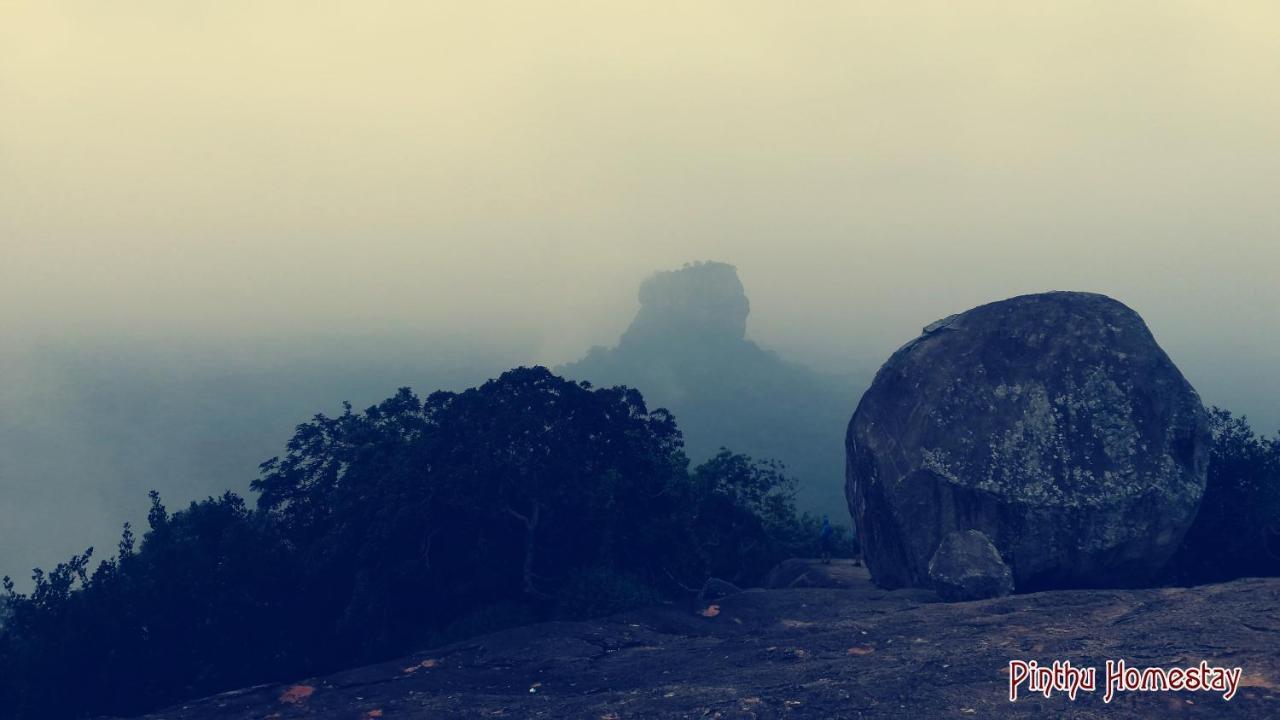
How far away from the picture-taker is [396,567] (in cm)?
2094

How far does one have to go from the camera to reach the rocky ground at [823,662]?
11.4 m

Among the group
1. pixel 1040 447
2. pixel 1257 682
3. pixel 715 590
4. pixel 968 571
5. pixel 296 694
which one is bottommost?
pixel 715 590

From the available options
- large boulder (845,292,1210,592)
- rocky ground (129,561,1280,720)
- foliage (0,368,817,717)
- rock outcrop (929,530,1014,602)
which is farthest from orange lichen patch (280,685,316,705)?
large boulder (845,292,1210,592)

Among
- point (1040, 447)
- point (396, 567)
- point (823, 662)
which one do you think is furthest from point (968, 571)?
point (396, 567)

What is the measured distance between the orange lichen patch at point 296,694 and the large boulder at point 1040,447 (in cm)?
1479

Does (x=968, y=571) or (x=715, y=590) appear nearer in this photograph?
(x=968, y=571)

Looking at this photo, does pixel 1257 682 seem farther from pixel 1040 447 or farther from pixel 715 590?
pixel 715 590

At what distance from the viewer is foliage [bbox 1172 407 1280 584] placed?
2258 centimetres

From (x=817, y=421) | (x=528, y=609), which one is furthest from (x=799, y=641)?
(x=817, y=421)

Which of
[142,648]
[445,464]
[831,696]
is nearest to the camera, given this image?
[831,696]

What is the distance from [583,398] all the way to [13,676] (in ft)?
50.6

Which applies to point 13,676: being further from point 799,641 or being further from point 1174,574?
point 1174,574

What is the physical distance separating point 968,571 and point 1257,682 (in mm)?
8345

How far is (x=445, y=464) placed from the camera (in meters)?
21.5
